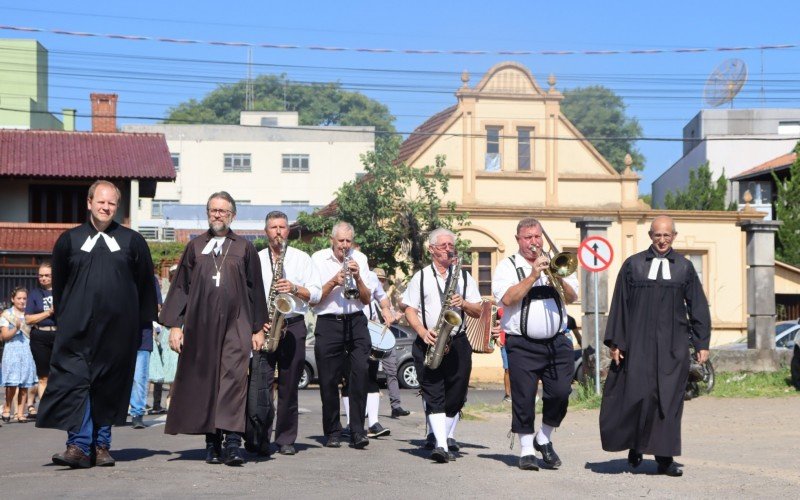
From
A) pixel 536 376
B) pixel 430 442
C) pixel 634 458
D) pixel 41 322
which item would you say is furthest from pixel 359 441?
pixel 41 322

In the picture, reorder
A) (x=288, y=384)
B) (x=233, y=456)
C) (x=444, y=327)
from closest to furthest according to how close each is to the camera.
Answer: (x=233, y=456), (x=444, y=327), (x=288, y=384)

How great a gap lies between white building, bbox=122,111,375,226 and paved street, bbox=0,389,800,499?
204 ft

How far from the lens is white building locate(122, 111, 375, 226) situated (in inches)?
3007

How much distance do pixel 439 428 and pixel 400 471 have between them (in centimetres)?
85

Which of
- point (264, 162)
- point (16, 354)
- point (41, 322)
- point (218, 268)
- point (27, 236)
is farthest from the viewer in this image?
point (264, 162)

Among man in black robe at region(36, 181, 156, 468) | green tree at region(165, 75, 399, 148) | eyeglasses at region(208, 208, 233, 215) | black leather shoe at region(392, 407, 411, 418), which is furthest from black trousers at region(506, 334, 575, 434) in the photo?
→ green tree at region(165, 75, 399, 148)

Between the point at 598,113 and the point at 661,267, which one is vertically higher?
the point at 598,113

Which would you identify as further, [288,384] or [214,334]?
[288,384]

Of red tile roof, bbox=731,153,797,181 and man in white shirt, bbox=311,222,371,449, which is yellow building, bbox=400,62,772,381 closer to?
red tile roof, bbox=731,153,797,181

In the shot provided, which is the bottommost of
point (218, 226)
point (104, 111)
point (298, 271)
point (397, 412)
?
point (397, 412)

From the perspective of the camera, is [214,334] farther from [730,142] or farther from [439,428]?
[730,142]

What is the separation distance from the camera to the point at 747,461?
37.8ft

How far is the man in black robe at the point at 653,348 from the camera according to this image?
1013cm

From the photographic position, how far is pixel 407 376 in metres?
28.2
